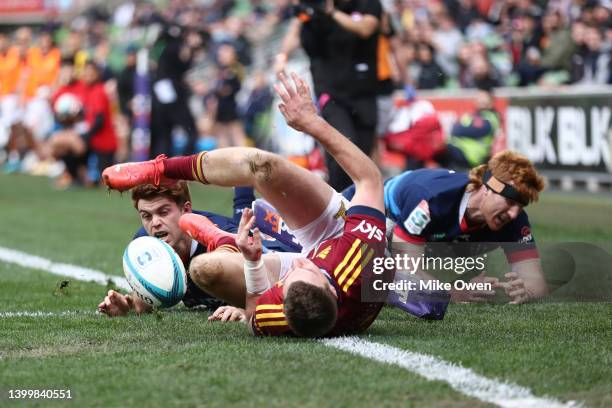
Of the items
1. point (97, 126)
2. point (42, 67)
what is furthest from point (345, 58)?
point (42, 67)

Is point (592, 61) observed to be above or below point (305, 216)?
below

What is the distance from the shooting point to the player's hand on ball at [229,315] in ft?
21.4

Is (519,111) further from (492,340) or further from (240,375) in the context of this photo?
(240,375)

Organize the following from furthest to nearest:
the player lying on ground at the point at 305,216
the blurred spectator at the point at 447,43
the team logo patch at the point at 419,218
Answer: the blurred spectator at the point at 447,43, the team logo patch at the point at 419,218, the player lying on ground at the point at 305,216

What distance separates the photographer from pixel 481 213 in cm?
720

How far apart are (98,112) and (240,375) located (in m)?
15.2

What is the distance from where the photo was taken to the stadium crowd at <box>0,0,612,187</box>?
17359 millimetres

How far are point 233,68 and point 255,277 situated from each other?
16368 millimetres

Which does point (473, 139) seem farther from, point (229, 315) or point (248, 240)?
point (248, 240)

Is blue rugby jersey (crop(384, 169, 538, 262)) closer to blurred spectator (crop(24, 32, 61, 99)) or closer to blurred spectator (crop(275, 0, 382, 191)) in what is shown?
blurred spectator (crop(275, 0, 382, 191))

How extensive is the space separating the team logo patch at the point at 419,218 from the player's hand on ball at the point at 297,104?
1.47 m

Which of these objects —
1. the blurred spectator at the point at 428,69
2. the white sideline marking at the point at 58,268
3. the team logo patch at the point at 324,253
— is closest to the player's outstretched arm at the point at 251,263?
the team logo patch at the point at 324,253

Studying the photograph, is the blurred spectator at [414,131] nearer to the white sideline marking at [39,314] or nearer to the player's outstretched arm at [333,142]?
the white sideline marking at [39,314]

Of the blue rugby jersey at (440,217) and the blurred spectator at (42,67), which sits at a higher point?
the blue rugby jersey at (440,217)
